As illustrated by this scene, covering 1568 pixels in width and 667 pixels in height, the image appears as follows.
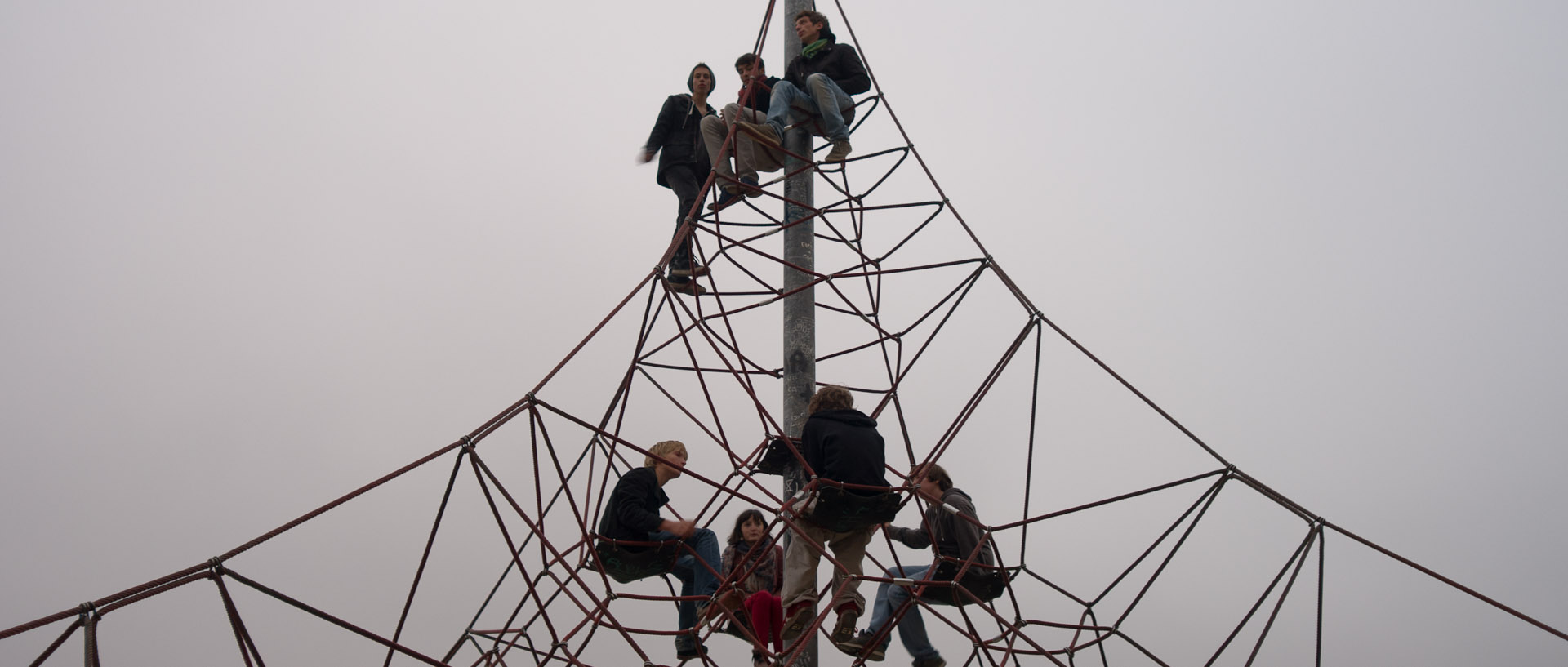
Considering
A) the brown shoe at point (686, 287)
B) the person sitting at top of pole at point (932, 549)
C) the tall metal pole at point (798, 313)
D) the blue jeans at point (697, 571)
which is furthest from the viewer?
the brown shoe at point (686, 287)

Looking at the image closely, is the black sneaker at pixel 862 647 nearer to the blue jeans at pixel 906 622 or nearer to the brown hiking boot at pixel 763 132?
the blue jeans at pixel 906 622

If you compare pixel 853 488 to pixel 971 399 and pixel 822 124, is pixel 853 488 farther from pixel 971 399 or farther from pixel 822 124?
pixel 822 124

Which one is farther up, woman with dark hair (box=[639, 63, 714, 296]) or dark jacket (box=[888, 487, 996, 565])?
woman with dark hair (box=[639, 63, 714, 296])

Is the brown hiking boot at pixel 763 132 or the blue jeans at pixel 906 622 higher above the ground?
the brown hiking boot at pixel 763 132

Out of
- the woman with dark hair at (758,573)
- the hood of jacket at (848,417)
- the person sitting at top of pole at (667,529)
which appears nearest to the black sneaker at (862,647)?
the woman with dark hair at (758,573)

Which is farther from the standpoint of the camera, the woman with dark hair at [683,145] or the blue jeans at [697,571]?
the woman with dark hair at [683,145]

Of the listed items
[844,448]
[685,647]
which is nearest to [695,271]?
[844,448]

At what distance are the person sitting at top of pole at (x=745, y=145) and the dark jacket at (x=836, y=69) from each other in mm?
288

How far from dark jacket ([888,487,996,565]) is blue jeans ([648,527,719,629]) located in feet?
5.33

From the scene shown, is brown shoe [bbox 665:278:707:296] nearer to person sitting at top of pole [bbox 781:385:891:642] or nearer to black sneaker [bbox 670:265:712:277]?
black sneaker [bbox 670:265:712:277]

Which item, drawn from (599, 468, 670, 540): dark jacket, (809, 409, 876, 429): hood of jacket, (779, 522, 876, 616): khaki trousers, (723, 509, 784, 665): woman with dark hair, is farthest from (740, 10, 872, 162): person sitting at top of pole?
(779, 522, 876, 616): khaki trousers

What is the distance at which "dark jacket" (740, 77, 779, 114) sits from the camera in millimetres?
9234

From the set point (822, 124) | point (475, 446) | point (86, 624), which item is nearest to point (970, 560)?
point (475, 446)

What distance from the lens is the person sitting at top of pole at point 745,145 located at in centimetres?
923
